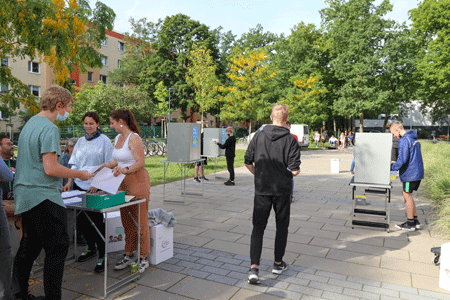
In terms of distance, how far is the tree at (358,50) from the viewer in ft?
116

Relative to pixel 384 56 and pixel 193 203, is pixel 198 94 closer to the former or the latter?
pixel 384 56

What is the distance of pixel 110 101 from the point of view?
3509cm

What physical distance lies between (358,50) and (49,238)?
1488 inches

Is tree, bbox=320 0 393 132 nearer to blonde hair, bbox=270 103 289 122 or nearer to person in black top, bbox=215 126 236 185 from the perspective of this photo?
person in black top, bbox=215 126 236 185

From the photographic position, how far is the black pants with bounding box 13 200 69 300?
109 inches

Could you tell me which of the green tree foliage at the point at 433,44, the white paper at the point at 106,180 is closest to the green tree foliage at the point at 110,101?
the green tree foliage at the point at 433,44

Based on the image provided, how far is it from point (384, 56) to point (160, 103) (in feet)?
82.5

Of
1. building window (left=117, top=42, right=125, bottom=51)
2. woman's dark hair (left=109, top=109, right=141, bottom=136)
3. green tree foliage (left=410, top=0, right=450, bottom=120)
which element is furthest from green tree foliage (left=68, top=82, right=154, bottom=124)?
woman's dark hair (left=109, top=109, right=141, bottom=136)

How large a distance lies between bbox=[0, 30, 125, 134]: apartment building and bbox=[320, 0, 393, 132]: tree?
2306cm

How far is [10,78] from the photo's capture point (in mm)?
6258

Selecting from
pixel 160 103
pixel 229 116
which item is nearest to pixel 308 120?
pixel 229 116

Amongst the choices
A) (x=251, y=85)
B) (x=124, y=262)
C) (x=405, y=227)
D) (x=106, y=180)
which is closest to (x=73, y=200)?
(x=106, y=180)

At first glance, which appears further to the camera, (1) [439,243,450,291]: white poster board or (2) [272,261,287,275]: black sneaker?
(2) [272,261,287,275]: black sneaker

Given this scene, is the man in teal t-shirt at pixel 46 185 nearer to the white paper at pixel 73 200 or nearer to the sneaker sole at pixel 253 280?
the white paper at pixel 73 200
